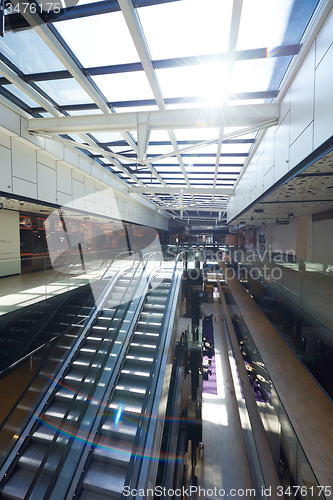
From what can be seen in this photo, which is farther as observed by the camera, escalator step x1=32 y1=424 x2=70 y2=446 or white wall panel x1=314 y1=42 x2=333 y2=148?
escalator step x1=32 y1=424 x2=70 y2=446

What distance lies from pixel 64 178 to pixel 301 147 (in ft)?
22.7

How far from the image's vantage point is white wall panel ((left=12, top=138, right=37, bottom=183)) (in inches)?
203

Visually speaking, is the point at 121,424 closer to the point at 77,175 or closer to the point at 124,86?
the point at 124,86

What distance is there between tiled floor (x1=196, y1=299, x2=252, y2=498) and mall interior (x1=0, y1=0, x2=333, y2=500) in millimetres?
57

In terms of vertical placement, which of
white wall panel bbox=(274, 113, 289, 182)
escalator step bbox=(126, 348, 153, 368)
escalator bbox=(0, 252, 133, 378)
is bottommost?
escalator step bbox=(126, 348, 153, 368)

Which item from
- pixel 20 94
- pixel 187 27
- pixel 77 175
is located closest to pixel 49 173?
pixel 77 175

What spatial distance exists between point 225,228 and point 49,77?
28052mm

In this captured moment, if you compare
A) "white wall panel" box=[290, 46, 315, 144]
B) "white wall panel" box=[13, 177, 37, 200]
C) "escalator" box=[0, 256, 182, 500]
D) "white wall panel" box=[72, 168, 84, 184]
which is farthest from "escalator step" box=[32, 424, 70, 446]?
"white wall panel" box=[72, 168, 84, 184]

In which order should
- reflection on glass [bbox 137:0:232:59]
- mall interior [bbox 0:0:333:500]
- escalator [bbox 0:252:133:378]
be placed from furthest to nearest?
escalator [bbox 0:252:133:378] < mall interior [bbox 0:0:333:500] < reflection on glass [bbox 137:0:232:59]

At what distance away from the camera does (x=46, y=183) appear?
6301 millimetres

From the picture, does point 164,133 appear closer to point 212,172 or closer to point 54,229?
point 212,172

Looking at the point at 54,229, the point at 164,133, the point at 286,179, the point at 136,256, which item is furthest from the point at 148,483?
the point at 54,229

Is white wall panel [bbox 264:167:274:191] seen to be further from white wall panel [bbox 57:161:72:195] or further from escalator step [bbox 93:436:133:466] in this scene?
white wall panel [bbox 57:161:72:195]

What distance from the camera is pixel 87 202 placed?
8625 millimetres
